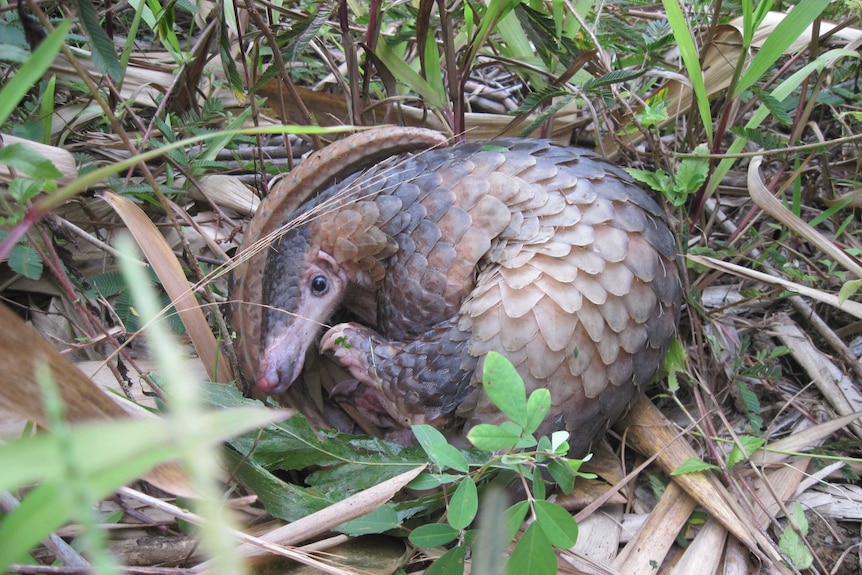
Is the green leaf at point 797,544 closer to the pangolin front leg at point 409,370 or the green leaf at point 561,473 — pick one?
the green leaf at point 561,473

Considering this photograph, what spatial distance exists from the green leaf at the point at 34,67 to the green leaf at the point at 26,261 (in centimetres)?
102

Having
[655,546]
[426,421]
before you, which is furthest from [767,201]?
[426,421]

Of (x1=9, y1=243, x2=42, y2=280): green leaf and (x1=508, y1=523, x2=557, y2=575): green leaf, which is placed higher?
(x1=9, y1=243, x2=42, y2=280): green leaf

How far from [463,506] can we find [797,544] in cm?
108

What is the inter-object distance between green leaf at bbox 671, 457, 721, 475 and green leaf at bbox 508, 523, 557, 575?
2.69 ft

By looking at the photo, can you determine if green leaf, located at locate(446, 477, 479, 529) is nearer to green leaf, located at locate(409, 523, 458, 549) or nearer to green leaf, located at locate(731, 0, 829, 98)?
green leaf, located at locate(409, 523, 458, 549)

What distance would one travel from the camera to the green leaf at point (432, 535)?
1.38 meters

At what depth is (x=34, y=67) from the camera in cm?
85

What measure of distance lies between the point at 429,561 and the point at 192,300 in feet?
3.25

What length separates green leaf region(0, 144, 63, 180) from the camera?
3.72 feet

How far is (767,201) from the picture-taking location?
2148 mm

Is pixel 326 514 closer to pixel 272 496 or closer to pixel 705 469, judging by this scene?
pixel 272 496

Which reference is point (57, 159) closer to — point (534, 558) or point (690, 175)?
point (534, 558)

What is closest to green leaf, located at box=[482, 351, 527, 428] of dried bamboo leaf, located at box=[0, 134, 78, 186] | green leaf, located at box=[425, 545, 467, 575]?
green leaf, located at box=[425, 545, 467, 575]
